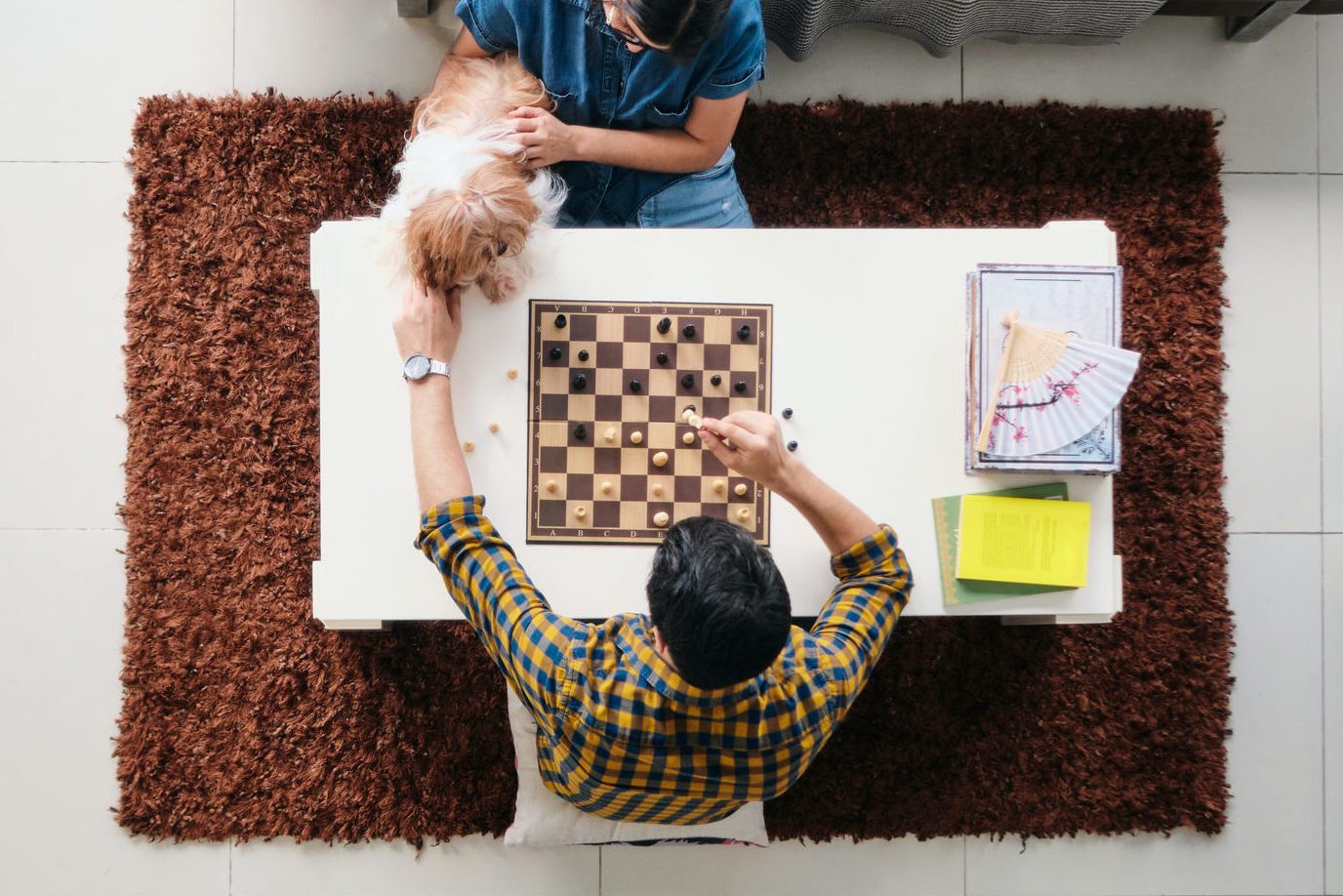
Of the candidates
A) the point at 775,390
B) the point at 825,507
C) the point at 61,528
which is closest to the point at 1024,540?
the point at 825,507

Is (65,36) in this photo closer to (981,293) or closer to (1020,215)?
(981,293)

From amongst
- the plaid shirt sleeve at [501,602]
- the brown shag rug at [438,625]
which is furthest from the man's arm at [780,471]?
the brown shag rug at [438,625]

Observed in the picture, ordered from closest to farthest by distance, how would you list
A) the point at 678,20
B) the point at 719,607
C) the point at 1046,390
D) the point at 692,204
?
the point at 719,607
the point at 678,20
the point at 1046,390
the point at 692,204

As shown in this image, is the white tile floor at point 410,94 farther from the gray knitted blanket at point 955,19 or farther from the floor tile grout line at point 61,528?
the gray knitted blanket at point 955,19

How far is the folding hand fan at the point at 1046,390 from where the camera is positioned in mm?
1398

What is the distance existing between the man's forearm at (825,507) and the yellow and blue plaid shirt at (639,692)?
0.11 m

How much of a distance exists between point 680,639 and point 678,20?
0.87m

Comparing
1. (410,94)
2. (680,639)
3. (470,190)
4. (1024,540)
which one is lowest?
(680,639)

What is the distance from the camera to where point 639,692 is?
3.98ft

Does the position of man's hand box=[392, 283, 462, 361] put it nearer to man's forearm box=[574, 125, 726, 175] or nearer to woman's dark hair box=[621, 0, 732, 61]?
man's forearm box=[574, 125, 726, 175]

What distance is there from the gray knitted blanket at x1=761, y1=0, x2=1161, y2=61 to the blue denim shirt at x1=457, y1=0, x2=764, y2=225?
Answer: 418mm

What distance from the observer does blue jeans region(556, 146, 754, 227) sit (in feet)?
5.36

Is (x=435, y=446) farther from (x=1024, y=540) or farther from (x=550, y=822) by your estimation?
(x=1024, y=540)

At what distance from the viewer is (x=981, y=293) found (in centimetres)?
143
